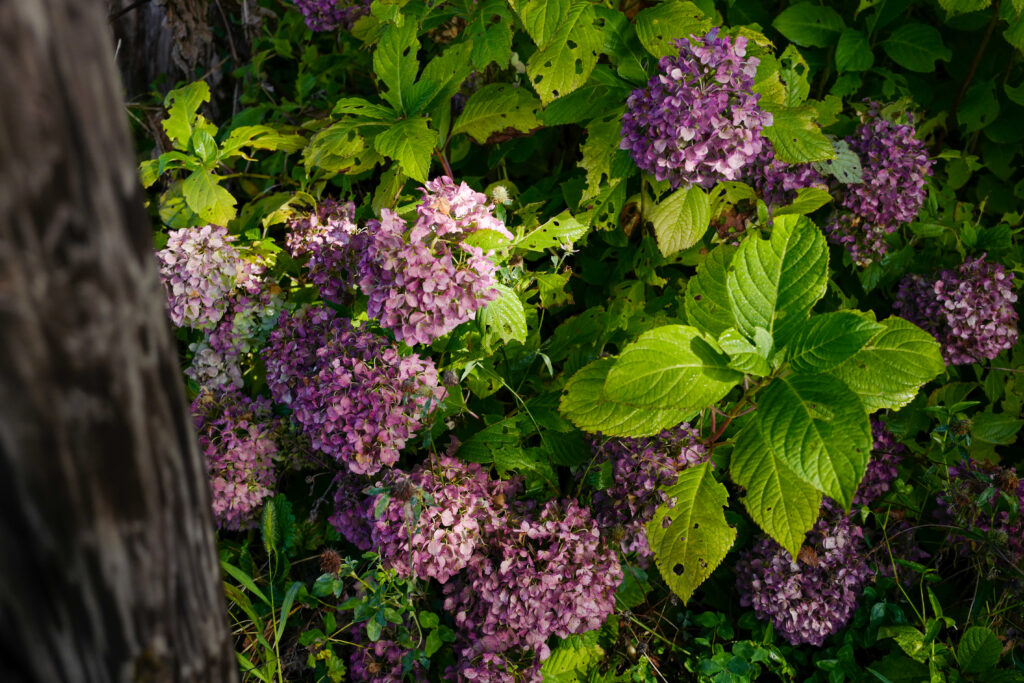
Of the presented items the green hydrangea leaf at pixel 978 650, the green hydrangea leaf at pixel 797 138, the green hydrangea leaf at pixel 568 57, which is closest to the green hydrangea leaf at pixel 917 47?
the green hydrangea leaf at pixel 797 138

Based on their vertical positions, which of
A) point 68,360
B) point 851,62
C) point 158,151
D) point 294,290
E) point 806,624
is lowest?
point 806,624

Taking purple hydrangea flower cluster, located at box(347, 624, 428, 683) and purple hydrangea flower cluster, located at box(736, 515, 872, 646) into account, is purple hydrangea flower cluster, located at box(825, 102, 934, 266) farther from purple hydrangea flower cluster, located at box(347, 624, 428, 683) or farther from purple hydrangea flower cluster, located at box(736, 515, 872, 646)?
purple hydrangea flower cluster, located at box(347, 624, 428, 683)

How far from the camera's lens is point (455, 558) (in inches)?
67.2

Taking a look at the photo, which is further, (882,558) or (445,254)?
(882,558)

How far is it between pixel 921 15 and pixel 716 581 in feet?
8.03

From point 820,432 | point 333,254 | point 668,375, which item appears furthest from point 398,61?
point 820,432

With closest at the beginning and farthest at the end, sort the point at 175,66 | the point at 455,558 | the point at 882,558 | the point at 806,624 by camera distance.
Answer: the point at 455,558, the point at 806,624, the point at 882,558, the point at 175,66

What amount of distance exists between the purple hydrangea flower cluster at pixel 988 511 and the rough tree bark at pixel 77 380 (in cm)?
200

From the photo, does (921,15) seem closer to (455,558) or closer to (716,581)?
Result: (716,581)

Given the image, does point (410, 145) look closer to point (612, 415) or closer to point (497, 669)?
point (612, 415)

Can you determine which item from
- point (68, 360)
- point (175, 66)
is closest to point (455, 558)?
point (68, 360)

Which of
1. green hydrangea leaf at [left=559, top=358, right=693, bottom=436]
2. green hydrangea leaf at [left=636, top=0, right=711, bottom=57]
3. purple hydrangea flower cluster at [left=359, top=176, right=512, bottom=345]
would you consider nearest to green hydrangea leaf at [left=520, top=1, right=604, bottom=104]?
green hydrangea leaf at [left=636, top=0, right=711, bottom=57]

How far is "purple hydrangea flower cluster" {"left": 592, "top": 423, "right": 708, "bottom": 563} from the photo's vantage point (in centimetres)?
175

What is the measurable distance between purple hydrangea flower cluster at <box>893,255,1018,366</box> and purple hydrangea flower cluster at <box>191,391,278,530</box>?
219 centimetres
